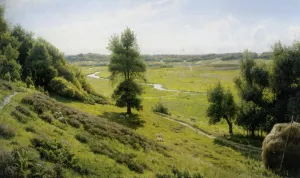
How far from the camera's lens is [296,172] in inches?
1150

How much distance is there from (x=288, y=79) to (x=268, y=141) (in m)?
22.4

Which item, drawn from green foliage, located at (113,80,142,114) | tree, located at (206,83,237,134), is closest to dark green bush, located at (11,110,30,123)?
green foliage, located at (113,80,142,114)

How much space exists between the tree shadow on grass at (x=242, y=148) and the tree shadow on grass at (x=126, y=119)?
1488cm

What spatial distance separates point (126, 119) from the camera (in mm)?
47688

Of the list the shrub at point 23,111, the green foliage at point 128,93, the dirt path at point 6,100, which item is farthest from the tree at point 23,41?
the shrub at point 23,111

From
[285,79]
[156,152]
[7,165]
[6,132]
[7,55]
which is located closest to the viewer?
[7,165]

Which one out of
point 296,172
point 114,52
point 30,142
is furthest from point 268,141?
point 114,52

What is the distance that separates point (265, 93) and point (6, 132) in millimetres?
49163

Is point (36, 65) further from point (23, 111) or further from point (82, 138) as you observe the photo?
point (82, 138)

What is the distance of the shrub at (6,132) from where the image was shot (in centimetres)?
1402

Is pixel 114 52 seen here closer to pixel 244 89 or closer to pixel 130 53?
pixel 130 53

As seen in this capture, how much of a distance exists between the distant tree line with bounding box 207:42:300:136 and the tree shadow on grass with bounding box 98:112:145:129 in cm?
1587

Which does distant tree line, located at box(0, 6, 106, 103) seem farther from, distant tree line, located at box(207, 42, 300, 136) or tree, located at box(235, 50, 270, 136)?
tree, located at box(235, 50, 270, 136)

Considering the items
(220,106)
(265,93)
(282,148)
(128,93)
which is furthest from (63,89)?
(265,93)
